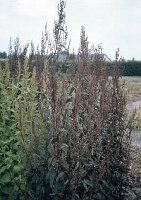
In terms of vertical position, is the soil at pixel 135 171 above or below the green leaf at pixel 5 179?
below

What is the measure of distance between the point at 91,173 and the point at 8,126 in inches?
41.9

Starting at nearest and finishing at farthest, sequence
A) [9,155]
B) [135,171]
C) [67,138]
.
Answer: [67,138] → [9,155] → [135,171]

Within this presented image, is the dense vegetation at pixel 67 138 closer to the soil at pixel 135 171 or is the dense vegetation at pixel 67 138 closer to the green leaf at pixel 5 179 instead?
the green leaf at pixel 5 179

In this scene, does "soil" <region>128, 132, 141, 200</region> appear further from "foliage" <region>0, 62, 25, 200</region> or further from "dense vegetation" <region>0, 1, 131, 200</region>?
"foliage" <region>0, 62, 25, 200</region>

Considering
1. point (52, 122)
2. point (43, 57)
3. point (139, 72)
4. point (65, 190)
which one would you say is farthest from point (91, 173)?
point (139, 72)

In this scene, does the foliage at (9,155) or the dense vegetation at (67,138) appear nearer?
the dense vegetation at (67,138)

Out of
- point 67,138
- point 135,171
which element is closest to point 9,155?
point 67,138

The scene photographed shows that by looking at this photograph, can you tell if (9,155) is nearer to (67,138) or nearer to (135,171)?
(67,138)

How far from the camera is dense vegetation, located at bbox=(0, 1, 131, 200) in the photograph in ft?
12.6

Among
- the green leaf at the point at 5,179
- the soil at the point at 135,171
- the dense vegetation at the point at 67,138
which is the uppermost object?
the dense vegetation at the point at 67,138

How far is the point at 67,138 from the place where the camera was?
403cm

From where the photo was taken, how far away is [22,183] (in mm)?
4219

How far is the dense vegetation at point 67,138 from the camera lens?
3848mm

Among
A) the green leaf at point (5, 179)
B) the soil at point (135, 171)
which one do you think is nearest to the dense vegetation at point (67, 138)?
the green leaf at point (5, 179)
